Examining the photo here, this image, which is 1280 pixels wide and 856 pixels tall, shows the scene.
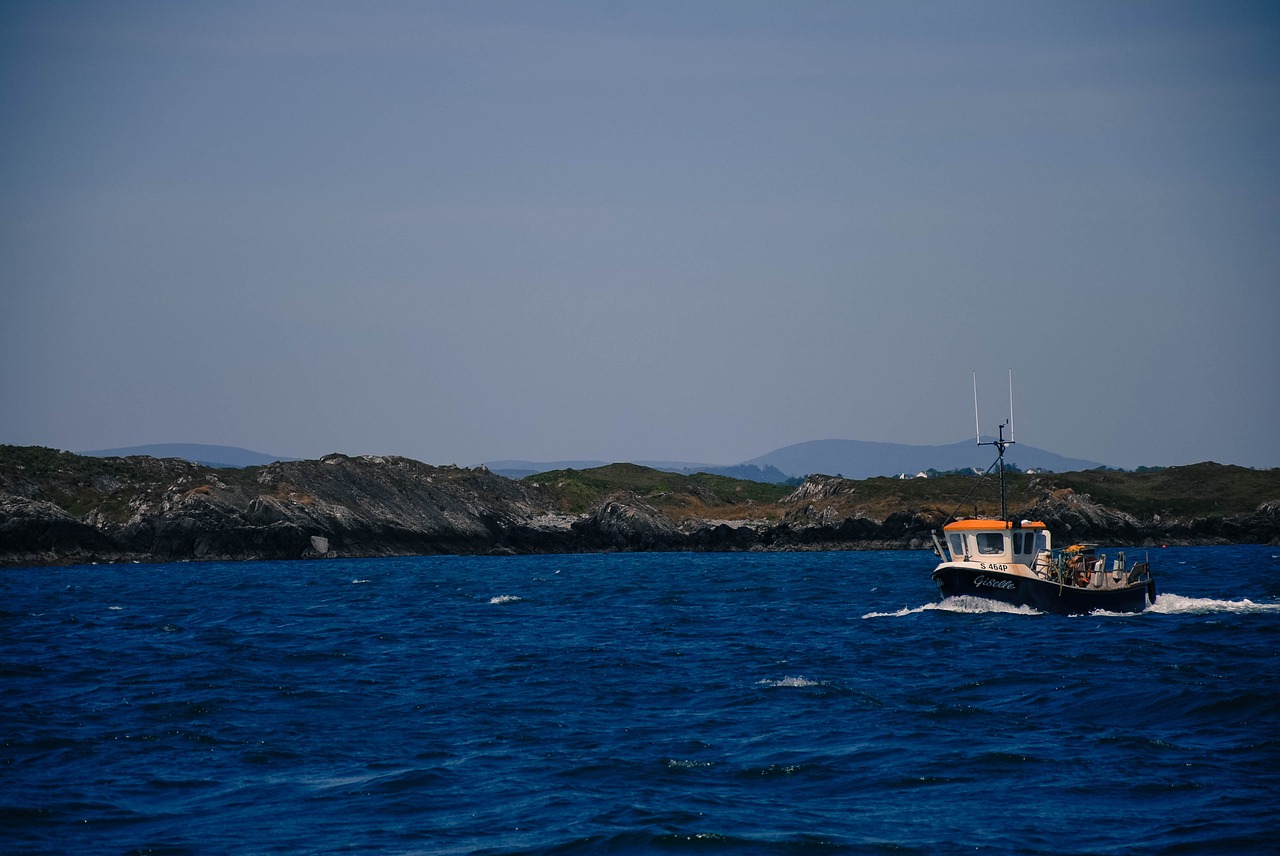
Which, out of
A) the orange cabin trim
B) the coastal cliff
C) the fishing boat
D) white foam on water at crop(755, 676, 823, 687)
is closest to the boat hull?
the fishing boat

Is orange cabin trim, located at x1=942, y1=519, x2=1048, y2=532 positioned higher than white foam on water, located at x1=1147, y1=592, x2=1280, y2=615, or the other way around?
orange cabin trim, located at x1=942, y1=519, x2=1048, y2=532

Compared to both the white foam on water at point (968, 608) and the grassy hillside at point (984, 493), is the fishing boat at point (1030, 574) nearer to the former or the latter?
the white foam on water at point (968, 608)

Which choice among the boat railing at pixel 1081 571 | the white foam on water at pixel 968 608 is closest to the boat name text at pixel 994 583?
the white foam on water at pixel 968 608

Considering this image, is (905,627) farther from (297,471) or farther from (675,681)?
(297,471)

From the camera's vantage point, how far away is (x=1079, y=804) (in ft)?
65.8

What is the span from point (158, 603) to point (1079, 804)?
51.3m

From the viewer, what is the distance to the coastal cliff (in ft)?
343

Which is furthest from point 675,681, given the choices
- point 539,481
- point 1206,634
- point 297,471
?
point 539,481

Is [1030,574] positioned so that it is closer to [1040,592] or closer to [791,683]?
[1040,592]

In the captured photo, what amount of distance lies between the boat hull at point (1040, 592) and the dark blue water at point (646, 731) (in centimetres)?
81

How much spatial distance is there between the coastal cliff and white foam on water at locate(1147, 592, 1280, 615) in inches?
2478

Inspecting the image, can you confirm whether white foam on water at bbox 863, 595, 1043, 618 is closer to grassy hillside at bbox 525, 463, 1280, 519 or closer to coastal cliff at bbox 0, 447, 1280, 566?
grassy hillside at bbox 525, 463, 1280, 519

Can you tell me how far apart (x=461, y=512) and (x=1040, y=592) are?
8114cm

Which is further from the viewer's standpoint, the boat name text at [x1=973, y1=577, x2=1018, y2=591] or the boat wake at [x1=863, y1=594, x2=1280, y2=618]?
the boat name text at [x1=973, y1=577, x2=1018, y2=591]
